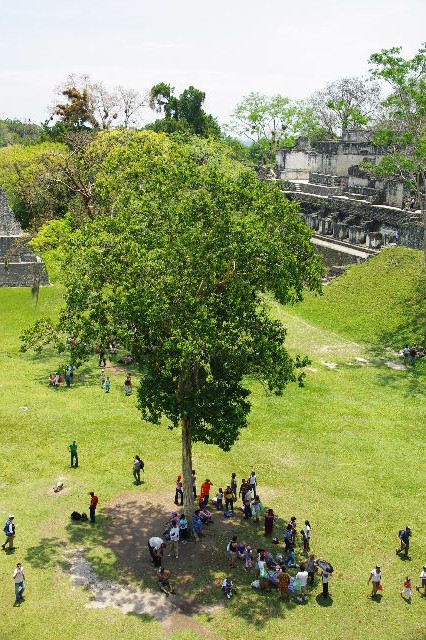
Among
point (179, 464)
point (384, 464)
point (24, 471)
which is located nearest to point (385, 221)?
point (384, 464)

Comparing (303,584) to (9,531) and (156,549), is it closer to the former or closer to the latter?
(156,549)

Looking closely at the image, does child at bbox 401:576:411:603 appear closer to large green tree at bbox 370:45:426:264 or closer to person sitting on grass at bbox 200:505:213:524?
person sitting on grass at bbox 200:505:213:524

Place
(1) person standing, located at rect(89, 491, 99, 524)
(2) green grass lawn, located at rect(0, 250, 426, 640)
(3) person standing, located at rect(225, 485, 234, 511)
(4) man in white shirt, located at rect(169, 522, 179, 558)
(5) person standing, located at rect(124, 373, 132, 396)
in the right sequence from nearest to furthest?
1. (2) green grass lawn, located at rect(0, 250, 426, 640)
2. (4) man in white shirt, located at rect(169, 522, 179, 558)
3. (1) person standing, located at rect(89, 491, 99, 524)
4. (3) person standing, located at rect(225, 485, 234, 511)
5. (5) person standing, located at rect(124, 373, 132, 396)

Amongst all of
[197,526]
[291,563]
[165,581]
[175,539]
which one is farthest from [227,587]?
[197,526]

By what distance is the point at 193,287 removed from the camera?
16.0 meters

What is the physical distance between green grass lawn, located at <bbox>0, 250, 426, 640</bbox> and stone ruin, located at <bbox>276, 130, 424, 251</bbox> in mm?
10454

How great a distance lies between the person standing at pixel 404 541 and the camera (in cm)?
1717

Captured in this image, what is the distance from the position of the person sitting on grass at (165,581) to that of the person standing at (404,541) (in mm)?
6383

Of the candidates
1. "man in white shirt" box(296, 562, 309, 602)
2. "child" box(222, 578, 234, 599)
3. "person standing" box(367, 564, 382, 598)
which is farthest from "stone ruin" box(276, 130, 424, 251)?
"child" box(222, 578, 234, 599)

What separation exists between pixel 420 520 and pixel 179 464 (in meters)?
7.95

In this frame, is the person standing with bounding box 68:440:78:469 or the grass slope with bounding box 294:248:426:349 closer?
the person standing with bounding box 68:440:78:469

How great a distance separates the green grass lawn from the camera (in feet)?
49.2

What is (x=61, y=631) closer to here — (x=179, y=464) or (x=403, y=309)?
(x=179, y=464)

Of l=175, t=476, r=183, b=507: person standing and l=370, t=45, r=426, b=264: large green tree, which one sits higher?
l=370, t=45, r=426, b=264: large green tree
